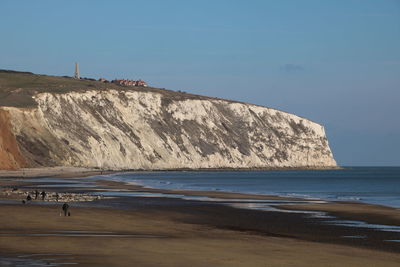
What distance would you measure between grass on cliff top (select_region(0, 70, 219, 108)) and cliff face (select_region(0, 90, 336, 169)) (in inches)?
116

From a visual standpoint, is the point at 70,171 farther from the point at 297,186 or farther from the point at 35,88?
the point at 297,186

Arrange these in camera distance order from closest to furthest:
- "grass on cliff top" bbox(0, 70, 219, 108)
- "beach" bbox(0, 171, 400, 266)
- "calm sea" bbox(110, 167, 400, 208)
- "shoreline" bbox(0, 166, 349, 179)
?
1. "beach" bbox(0, 171, 400, 266)
2. "calm sea" bbox(110, 167, 400, 208)
3. "shoreline" bbox(0, 166, 349, 179)
4. "grass on cliff top" bbox(0, 70, 219, 108)

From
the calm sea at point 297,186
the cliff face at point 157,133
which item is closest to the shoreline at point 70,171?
the cliff face at point 157,133

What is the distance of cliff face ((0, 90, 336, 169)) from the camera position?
11794cm

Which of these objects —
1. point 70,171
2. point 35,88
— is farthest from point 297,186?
point 35,88

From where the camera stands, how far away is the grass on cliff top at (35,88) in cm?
12436

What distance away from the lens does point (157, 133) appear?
144875 mm

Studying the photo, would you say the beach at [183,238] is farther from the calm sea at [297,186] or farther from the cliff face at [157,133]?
the cliff face at [157,133]

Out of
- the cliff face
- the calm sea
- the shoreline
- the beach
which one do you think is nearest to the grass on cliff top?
the cliff face

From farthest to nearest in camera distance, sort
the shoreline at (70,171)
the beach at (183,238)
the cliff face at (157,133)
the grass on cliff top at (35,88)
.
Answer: the grass on cliff top at (35,88)
the cliff face at (157,133)
the shoreline at (70,171)
the beach at (183,238)

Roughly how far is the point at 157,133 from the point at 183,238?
122 m

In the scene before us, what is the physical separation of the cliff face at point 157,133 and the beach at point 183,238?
246 ft

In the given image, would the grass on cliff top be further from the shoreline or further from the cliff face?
the shoreline

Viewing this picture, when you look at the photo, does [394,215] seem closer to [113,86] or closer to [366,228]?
[366,228]
